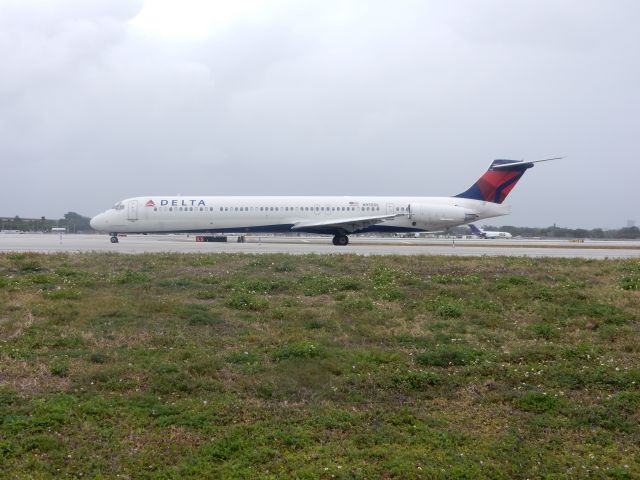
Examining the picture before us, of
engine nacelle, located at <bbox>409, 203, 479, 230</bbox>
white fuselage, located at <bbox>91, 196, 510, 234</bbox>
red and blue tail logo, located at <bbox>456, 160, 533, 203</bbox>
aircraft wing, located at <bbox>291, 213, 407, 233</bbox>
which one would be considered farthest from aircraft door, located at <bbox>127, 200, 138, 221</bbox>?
red and blue tail logo, located at <bbox>456, 160, 533, 203</bbox>

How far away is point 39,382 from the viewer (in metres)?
6.71

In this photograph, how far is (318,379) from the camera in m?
6.95

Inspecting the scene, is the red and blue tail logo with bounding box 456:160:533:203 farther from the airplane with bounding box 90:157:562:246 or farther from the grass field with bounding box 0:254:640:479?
the grass field with bounding box 0:254:640:479

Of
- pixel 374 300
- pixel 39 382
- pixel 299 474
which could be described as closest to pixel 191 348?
pixel 39 382

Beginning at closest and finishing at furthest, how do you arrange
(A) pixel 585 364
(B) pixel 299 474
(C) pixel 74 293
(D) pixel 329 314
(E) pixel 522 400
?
1. (B) pixel 299 474
2. (E) pixel 522 400
3. (A) pixel 585 364
4. (D) pixel 329 314
5. (C) pixel 74 293

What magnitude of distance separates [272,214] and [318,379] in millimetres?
27874

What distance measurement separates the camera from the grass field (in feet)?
17.3

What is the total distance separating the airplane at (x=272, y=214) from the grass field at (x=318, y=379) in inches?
879

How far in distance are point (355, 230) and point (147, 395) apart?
28204 millimetres

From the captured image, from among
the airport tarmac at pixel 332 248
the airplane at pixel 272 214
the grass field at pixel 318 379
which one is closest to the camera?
the grass field at pixel 318 379

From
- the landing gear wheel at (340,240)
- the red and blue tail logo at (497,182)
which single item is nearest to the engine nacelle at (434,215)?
the red and blue tail logo at (497,182)

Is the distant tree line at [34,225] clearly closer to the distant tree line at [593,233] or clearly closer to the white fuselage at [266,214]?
the white fuselage at [266,214]

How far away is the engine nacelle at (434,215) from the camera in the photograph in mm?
34625

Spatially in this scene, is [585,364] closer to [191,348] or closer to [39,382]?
[191,348]
